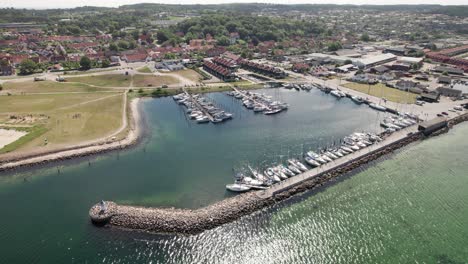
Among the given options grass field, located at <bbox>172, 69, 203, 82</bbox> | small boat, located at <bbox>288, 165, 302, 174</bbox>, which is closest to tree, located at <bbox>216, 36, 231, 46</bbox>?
grass field, located at <bbox>172, 69, 203, 82</bbox>

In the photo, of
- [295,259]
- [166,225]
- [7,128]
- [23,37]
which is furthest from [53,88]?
[23,37]

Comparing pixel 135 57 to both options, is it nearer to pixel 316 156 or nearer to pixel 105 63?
pixel 105 63

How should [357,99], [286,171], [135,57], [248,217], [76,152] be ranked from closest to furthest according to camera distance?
[248,217]
[286,171]
[76,152]
[357,99]
[135,57]

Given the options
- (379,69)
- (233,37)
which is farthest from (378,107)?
(233,37)

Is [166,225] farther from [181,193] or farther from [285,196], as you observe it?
[285,196]

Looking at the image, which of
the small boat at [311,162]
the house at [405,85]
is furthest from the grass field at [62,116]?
the house at [405,85]

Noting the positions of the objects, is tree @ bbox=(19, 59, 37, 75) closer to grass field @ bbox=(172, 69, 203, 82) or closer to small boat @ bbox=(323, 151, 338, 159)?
grass field @ bbox=(172, 69, 203, 82)

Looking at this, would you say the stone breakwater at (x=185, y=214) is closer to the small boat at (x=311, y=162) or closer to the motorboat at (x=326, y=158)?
the small boat at (x=311, y=162)
